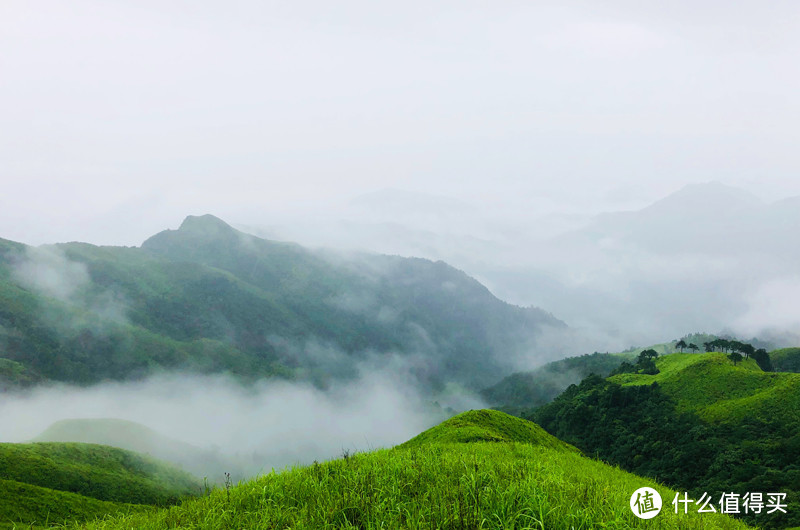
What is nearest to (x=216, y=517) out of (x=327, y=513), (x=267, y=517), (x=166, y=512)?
(x=267, y=517)

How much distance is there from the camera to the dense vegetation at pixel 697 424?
69938 mm

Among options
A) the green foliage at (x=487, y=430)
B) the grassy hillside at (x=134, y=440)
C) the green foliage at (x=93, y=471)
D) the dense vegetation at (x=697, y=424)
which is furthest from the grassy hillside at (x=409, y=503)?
the grassy hillside at (x=134, y=440)

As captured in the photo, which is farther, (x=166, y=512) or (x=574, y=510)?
(x=166, y=512)

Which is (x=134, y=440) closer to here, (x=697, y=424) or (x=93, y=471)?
(x=93, y=471)

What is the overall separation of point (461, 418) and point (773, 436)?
73.0m

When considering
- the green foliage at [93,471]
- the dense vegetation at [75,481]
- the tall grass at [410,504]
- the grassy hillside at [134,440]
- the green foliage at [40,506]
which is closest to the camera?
the tall grass at [410,504]

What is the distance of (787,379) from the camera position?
90.4 m

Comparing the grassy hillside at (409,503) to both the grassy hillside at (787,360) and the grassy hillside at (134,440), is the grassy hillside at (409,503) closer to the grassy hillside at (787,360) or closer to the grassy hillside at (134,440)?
the grassy hillside at (134,440)

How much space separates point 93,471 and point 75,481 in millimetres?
8865

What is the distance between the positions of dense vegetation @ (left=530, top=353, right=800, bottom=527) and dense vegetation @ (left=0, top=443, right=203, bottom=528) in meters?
81.6

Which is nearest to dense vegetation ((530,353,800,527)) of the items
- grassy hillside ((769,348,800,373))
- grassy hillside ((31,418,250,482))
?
grassy hillside ((769,348,800,373))

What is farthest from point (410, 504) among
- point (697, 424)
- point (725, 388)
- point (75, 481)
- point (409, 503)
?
point (725, 388)

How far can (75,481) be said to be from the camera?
276ft

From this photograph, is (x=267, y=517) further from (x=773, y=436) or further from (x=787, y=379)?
(x=787, y=379)
